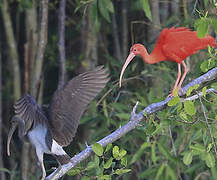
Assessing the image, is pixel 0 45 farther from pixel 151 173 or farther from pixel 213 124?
pixel 213 124

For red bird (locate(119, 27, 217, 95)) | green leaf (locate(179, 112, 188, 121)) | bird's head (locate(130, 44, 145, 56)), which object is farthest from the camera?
bird's head (locate(130, 44, 145, 56))

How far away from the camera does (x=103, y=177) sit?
400 centimetres

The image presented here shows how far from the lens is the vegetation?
5.08m

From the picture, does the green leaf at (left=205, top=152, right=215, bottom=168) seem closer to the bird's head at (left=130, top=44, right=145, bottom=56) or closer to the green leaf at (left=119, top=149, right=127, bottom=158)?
the green leaf at (left=119, top=149, right=127, bottom=158)

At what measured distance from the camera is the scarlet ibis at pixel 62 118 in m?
4.77

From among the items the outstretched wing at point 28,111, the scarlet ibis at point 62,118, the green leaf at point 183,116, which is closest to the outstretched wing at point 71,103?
the scarlet ibis at point 62,118

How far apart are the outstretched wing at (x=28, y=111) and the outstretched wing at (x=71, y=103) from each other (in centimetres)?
13

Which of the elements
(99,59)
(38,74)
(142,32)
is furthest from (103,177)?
(99,59)

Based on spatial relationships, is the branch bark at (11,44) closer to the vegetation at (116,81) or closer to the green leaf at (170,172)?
the vegetation at (116,81)

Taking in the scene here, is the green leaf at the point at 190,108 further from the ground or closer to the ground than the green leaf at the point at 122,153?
further from the ground

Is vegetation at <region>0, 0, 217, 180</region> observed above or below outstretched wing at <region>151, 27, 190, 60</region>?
below

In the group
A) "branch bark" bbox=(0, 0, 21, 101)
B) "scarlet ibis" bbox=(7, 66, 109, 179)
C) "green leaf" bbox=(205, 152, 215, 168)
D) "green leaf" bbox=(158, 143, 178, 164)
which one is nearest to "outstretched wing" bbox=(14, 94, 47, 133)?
"scarlet ibis" bbox=(7, 66, 109, 179)

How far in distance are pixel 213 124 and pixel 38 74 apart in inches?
111

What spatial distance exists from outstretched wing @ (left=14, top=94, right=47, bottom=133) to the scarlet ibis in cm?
1
